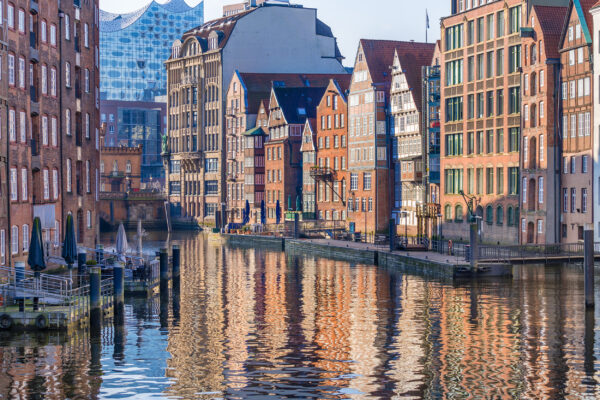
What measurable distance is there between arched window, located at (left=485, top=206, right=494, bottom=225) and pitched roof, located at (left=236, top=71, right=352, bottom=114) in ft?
205

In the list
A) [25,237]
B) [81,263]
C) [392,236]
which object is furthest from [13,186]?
[392,236]

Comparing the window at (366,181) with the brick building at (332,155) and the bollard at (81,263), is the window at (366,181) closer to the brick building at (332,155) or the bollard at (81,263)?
the brick building at (332,155)

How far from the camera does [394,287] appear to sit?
250 ft

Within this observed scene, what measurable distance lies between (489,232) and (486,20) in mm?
19725

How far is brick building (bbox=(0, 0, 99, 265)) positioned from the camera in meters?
67.6

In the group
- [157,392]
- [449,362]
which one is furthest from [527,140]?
[157,392]

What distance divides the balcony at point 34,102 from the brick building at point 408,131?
172 ft

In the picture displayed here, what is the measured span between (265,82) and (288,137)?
66.8ft

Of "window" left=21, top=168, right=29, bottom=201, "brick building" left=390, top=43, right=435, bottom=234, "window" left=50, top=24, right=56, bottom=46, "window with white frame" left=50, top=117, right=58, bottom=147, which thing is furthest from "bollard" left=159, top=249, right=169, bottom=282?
"brick building" left=390, top=43, right=435, bottom=234

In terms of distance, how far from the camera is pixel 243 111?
168 meters

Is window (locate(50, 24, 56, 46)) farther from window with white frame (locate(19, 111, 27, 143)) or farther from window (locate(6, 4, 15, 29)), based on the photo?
window (locate(6, 4, 15, 29))

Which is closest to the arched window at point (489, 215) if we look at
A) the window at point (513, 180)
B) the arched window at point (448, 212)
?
the window at point (513, 180)

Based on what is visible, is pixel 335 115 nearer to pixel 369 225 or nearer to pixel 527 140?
pixel 369 225

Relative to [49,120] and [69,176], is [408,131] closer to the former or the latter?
[69,176]
